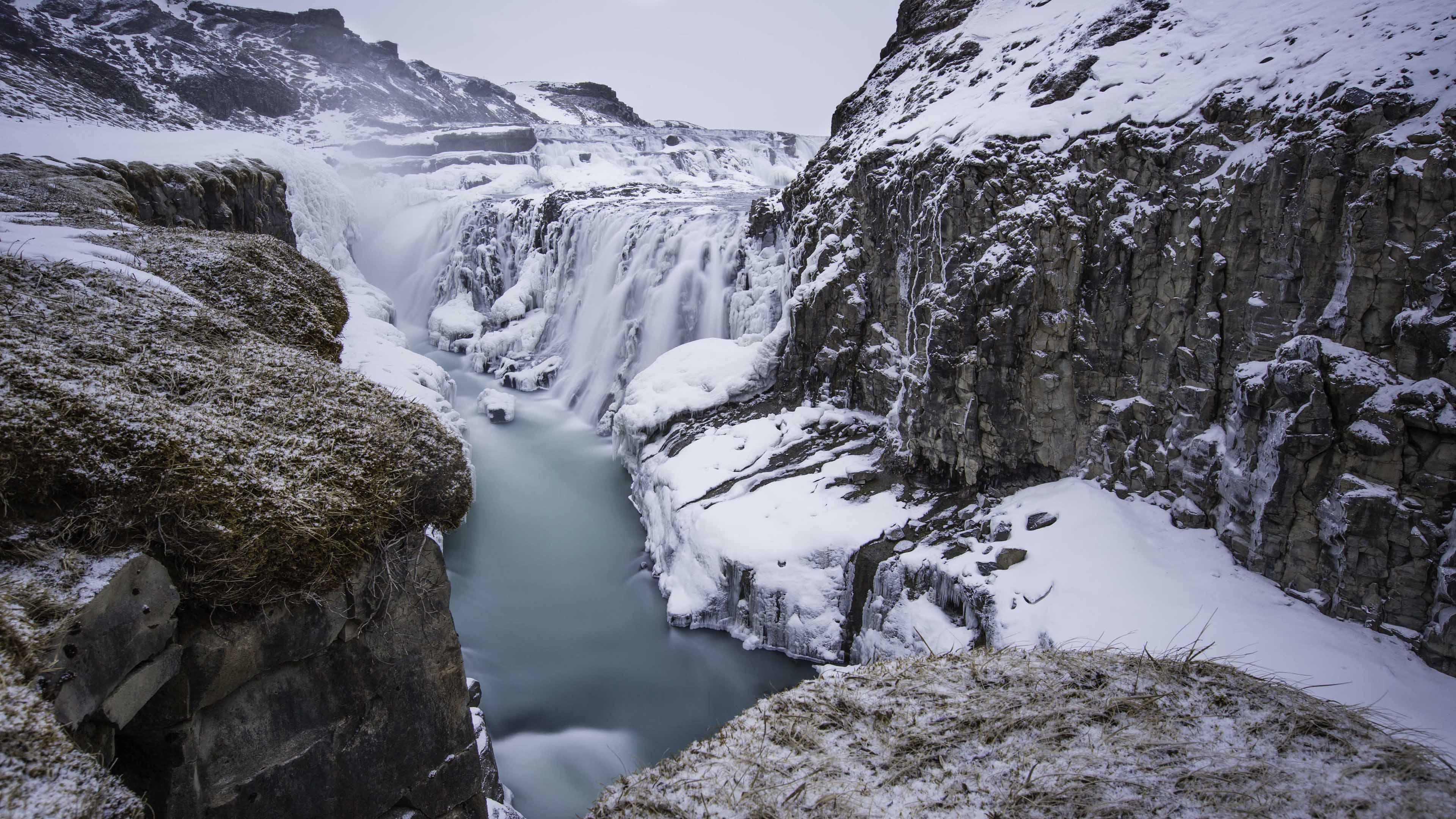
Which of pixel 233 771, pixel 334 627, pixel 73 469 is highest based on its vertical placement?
pixel 73 469

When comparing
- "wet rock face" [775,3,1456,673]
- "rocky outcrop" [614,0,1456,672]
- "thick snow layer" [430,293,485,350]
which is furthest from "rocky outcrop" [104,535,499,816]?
"thick snow layer" [430,293,485,350]

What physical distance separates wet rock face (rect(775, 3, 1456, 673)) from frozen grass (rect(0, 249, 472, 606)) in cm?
850

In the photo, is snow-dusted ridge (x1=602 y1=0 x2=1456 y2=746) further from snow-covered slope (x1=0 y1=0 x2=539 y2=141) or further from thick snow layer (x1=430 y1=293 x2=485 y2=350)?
snow-covered slope (x1=0 y1=0 x2=539 y2=141)

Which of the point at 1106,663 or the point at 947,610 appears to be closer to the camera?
the point at 1106,663

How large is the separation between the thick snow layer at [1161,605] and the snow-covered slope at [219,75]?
31.5 m

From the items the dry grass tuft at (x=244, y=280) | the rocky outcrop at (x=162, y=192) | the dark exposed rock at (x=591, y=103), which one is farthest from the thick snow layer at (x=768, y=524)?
the dark exposed rock at (x=591, y=103)

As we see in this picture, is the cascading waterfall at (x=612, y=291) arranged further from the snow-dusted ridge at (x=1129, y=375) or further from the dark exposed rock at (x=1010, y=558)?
the dark exposed rock at (x=1010, y=558)

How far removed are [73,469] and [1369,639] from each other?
11.2m

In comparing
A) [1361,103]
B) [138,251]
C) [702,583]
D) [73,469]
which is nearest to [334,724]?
[73,469]

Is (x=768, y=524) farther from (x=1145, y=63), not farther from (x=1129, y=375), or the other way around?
(x=1145, y=63)

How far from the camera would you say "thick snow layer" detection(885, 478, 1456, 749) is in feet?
22.4

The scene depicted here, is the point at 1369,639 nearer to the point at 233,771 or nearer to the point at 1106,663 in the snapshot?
the point at 1106,663

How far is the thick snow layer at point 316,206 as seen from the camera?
40.8 feet

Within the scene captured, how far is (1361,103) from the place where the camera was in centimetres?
734
